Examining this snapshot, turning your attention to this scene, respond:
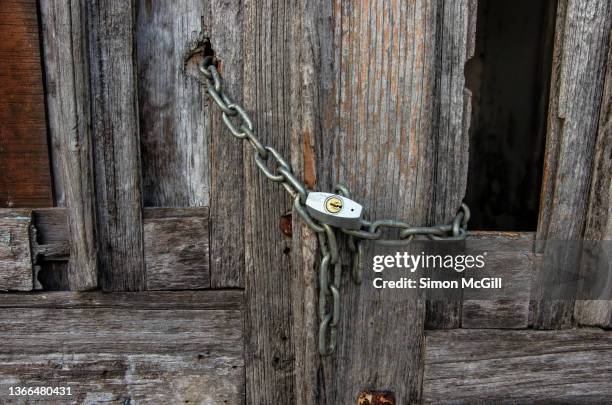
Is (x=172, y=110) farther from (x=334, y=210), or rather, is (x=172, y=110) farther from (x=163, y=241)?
(x=334, y=210)

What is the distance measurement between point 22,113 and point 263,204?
21.9 inches

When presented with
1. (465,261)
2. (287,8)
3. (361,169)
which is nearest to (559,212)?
(465,261)

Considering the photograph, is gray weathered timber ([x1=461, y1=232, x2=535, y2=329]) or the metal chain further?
gray weathered timber ([x1=461, y1=232, x2=535, y2=329])

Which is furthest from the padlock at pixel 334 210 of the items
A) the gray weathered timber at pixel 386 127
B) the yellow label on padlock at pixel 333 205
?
the gray weathered timber at pixel 386 127

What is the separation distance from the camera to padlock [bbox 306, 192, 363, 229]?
880 mm

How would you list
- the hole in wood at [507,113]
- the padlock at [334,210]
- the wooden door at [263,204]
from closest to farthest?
the padlock at [334,210]
the wooden door at [263,204]
the hole in wood at [507,113]

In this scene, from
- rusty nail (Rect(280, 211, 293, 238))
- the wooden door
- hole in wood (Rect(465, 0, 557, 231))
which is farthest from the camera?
hole in wood (Rect(465, 0, 557, 231))

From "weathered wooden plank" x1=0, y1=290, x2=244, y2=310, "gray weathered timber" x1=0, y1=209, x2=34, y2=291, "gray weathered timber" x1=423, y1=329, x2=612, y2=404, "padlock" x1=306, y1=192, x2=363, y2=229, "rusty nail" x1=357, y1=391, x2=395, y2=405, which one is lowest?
"rusty nail" x1=357, y1=391, x2=395, y2=405

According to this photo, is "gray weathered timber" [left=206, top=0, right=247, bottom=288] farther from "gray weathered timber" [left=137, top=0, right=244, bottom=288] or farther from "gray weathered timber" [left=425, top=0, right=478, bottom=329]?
"gray weathered timber" [left=425, top=0, right=478, bottom=329]

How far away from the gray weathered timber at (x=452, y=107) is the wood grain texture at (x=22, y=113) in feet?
2.73

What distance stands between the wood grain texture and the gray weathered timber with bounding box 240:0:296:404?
405mm

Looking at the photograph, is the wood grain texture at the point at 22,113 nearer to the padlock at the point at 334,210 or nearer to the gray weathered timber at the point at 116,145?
the gray weathered timber at the point at 116,145

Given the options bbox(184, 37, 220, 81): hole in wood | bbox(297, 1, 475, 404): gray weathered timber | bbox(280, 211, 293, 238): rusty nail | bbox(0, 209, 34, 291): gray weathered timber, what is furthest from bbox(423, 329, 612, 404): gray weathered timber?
bbox(0, 209, 34, 291): gray weathered timber

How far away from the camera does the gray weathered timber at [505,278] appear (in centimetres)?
111
